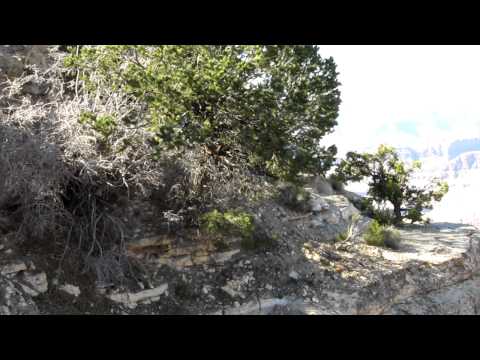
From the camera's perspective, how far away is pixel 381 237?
40.4 feet

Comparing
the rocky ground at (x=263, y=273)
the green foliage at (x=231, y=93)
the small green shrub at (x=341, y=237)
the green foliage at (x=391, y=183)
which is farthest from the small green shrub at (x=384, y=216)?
the green foliage at (x=231, y=93)

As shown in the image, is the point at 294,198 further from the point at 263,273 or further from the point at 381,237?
the point at 263,273

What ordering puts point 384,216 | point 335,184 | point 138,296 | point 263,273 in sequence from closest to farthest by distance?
point 138,296
point 263,273
point 384,216
point 335,184

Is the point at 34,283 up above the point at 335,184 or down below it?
below

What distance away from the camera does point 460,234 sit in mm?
14164

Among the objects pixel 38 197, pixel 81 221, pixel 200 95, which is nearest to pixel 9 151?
pixel 38 197

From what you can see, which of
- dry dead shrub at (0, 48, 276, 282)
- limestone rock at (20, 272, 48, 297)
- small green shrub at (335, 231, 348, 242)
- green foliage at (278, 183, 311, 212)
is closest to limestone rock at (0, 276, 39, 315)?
limestone rock at (20, 272, 48, 297)

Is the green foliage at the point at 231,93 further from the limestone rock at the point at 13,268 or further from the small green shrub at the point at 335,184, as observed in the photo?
the small green shrub at the point at 335,184

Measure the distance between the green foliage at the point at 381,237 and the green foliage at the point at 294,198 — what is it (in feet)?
5.69

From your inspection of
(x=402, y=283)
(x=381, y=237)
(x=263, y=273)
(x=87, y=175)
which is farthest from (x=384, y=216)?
(x=87, y=175)

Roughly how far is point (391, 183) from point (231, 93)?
8.10 m

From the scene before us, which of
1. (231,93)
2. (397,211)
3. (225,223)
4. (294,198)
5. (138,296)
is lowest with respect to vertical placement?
(138,296)

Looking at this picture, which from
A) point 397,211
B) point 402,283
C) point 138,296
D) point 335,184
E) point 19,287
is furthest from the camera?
point 335,184

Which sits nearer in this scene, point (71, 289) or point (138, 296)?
point (71, 289)
